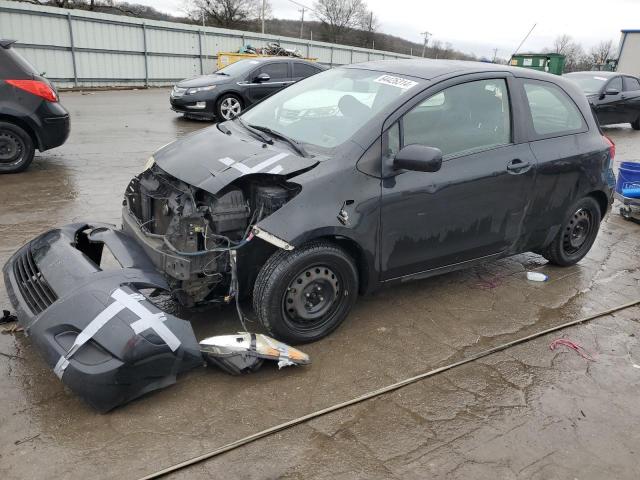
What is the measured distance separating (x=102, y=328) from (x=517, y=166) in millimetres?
3128

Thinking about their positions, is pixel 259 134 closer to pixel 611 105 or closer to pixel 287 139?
pixel 287 139

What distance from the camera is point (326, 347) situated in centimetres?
352

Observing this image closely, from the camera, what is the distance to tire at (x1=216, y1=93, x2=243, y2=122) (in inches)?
473

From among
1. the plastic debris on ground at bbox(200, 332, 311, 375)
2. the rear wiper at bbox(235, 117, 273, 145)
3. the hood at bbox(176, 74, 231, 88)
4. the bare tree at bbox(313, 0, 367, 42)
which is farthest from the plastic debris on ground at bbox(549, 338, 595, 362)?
the bare tree at bbox(313, 0, 367, 42)

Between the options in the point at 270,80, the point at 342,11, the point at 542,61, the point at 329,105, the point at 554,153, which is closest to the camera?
the point at 329,105

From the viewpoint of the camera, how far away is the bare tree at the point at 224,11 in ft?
174

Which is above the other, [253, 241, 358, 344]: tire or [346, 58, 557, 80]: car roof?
[346, 58, 557, 80]: car roof

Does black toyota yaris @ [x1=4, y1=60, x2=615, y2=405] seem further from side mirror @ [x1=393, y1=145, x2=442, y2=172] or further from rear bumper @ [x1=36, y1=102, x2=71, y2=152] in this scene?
rear bumper @ [x1=36, y1=102, x2=71, y2=152]

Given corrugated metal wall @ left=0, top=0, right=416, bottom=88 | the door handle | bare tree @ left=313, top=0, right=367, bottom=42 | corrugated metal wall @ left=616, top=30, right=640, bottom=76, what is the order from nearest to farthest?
the door handle
corrugated metal wall @ left=0, top=0, right=416, bottom=88
corrugated metal wall @ left=616, top=30, right=640, bottom=76
bare tree @ left=313, top=0, right=367, bottom=42

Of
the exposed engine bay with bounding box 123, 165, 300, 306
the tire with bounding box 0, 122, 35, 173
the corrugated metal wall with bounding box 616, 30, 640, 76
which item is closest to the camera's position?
the exposed engine bay with bounding box 123, 165, 300, 306

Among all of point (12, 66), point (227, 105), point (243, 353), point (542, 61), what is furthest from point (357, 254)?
point (542, 61)

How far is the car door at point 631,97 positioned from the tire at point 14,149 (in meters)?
14.2

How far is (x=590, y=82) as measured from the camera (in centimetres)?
1373

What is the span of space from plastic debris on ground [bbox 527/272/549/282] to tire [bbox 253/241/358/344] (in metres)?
2.09
